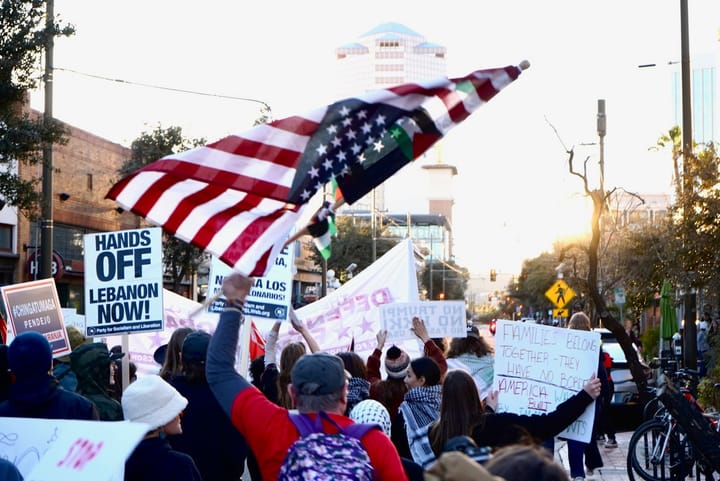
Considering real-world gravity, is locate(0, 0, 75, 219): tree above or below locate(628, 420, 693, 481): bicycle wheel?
above

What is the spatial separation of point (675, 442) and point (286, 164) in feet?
26.5

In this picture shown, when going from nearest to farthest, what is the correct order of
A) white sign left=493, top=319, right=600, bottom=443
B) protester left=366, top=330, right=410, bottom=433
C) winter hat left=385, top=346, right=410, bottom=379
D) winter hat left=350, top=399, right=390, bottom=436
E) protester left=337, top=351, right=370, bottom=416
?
winter hat left=350, top=399, right=390, bottom=436, protester left=337, top=351, right=370, bottom=416, protester left=366, top=330, right=410, bottom=433, winter hat left=385, top=346, right=410, bottom=379, white sign left=493, top=319, right=600, bottom=443

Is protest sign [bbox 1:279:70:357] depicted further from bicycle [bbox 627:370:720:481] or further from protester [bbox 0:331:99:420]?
bicycle [bbox 627:370:720:481]

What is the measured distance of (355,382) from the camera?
7.36 meters

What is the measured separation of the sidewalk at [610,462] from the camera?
42.9 feet

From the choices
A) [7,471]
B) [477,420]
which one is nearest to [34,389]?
[7,471]

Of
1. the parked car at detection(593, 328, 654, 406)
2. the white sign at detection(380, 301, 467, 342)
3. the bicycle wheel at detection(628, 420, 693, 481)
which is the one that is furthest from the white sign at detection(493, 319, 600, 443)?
the parked car at detection(593, 328, 654, 406)

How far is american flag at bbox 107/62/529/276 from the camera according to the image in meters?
5.15

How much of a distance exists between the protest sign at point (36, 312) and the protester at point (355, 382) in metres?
4.89

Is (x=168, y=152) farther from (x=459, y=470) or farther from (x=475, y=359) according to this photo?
(x=459, y=470)

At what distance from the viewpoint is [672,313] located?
24328mm

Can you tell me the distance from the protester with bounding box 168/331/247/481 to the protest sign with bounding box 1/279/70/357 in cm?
530

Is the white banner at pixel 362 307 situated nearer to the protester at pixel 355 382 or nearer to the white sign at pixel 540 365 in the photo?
the white sign at pixel 540 365

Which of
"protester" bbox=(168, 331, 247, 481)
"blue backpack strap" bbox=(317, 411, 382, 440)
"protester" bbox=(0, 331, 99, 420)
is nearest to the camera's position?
"blue backpack strap" bbox=(317, 411, 382, 440)
